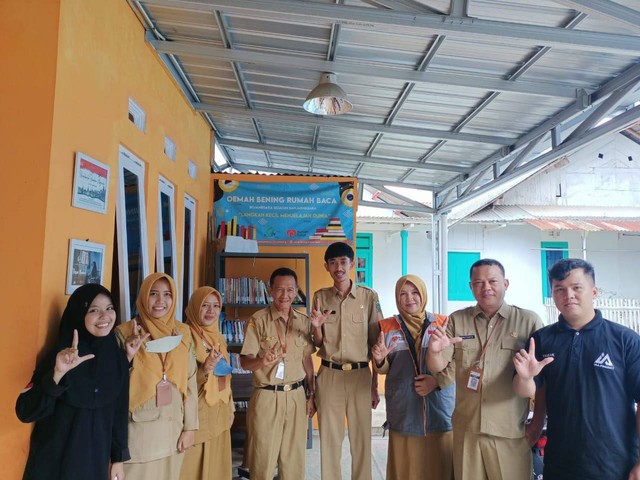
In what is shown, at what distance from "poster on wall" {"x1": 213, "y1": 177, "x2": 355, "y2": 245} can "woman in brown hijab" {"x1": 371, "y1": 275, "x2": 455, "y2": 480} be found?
289cm

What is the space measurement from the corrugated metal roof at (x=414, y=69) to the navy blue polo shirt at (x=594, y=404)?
159 centimetres

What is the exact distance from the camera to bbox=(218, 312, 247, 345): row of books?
5.15 m

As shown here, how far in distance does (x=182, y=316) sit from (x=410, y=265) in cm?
784

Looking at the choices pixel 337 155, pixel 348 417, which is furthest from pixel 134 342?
pixel 337 155

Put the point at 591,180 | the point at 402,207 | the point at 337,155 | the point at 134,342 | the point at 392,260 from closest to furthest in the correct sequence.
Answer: the point at 134,342
the point at 337,155
the point at 402,207
the point at 591,180
the point at 392,260

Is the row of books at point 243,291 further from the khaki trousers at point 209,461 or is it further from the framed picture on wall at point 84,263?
the framed picture on wall at point 84,263

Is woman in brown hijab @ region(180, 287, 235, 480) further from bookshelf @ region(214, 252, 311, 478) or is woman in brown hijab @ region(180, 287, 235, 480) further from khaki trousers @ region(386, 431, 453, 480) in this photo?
bookshelf @ region(214, 252, 311, 478)

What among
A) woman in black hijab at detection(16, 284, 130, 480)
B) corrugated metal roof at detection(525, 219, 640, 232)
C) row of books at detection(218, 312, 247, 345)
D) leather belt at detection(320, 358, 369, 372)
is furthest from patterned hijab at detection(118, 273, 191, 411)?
corrugated metal roof at detection(525, 219, 640, 232)

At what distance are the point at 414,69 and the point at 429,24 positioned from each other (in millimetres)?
1122

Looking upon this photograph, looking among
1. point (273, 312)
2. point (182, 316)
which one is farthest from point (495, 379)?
point (182, 316)

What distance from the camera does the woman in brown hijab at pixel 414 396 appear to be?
9.56 ft

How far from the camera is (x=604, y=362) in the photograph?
6.71 feet

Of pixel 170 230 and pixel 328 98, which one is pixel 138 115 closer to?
pixel 170 230

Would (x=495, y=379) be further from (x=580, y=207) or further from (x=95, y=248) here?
(x=580, y=207)
